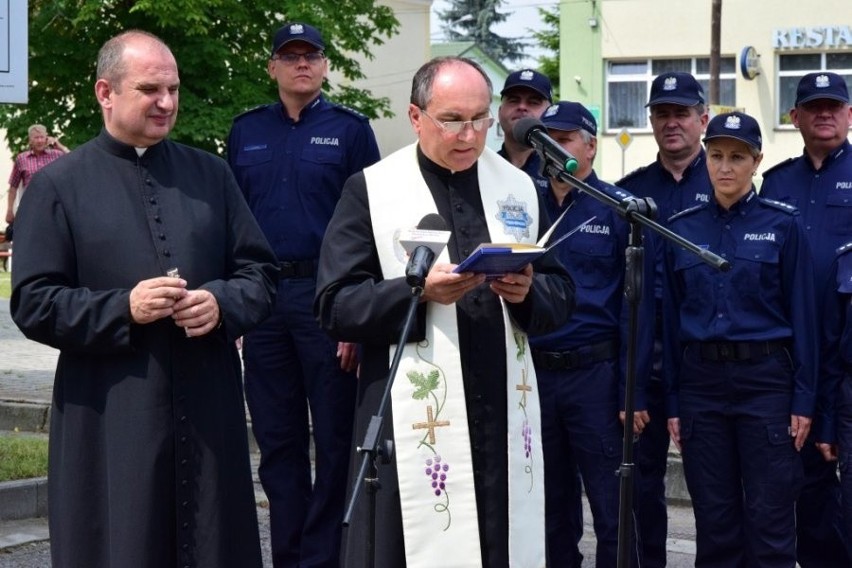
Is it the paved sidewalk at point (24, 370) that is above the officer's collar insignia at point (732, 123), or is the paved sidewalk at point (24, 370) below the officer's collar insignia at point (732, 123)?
below

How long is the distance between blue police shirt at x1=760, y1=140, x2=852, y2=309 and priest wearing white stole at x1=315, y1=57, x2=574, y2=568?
7.08 feet

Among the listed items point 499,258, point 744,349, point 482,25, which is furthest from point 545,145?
point 482,25

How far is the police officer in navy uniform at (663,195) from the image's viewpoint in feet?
22.0

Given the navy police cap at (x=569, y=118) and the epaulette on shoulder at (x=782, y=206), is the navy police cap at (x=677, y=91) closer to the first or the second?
the navy police cap at (x=569, y=118)

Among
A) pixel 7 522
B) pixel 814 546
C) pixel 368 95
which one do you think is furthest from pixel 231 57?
pixel 814 546

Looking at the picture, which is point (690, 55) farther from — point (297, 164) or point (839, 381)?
point (839, 381)

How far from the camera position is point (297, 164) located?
258 inches

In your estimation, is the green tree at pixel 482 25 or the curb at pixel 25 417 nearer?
the curb at pixel 25 417

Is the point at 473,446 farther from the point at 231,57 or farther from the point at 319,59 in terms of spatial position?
the point at 231,57

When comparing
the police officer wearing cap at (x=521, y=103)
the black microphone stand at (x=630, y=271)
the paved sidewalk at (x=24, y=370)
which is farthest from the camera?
the paved sidewalk at (x=24, y=370)

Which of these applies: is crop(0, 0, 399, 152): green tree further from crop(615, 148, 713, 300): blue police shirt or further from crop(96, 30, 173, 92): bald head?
crop(96, 30, 173, 92): bald head

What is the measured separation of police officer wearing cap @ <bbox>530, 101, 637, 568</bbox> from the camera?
612 centimetres

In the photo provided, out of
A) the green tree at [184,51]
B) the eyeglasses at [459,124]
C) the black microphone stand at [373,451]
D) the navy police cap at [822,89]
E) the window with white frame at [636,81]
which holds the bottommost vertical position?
the black microphone stand at [373,451]

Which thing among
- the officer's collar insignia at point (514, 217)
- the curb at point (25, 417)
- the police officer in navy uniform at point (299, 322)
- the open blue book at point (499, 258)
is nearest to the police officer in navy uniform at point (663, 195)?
the police officer in navy uniform at point (299, 322)
